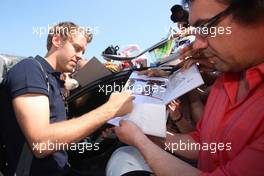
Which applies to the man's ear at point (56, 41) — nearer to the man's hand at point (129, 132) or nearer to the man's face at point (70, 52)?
the man's face at point (70, 52)

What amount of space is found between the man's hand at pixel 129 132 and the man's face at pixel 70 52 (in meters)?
0.91

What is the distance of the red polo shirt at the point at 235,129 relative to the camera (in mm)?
1131

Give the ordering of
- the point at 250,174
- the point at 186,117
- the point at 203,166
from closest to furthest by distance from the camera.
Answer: the point at 250,174 < the point at 203,166 < the point at 186,117

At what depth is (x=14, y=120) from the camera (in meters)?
1.93

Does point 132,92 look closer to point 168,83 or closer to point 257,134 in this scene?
point 168,83

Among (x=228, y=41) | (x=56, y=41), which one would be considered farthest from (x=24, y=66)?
(x=228, y=41)

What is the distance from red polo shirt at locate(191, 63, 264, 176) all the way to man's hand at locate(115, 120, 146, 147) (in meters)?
0.29

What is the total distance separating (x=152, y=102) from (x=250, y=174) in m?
0.66

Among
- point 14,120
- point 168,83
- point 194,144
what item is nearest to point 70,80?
point 14,120

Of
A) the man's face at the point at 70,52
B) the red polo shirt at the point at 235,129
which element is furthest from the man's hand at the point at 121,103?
the man's face at the point at 70,52

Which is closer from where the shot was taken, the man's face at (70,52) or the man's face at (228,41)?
the man's face at (228,41)

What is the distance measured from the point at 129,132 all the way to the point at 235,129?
21.7 inches

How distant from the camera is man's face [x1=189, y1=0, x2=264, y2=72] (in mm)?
1305

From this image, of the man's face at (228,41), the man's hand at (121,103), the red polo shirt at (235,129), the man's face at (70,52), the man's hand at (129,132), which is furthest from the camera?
the man's face at (70,52)
